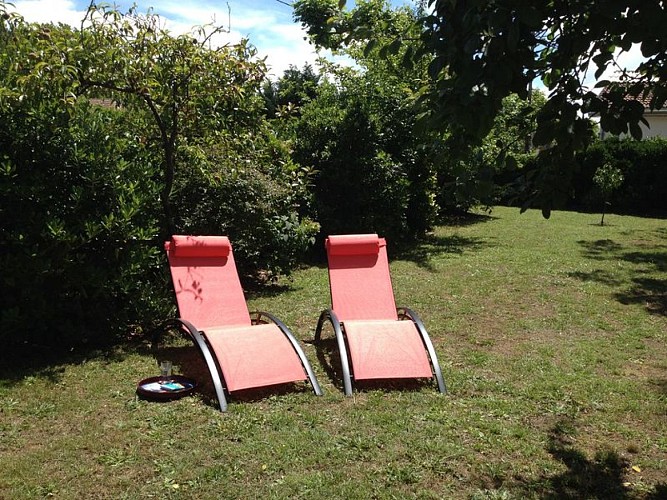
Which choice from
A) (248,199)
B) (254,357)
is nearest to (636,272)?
(248,199)

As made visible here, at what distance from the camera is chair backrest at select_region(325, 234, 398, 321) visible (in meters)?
6.20

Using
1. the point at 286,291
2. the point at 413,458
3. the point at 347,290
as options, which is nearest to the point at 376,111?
the point at 286,291

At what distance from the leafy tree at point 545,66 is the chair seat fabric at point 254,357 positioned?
8.95ft

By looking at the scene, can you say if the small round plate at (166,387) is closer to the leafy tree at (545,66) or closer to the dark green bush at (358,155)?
the leafy tree at (545,66)

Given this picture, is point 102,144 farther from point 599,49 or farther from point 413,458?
point 599,49

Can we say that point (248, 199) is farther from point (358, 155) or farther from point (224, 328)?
point (358, 155)

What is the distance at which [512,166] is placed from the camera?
272cm

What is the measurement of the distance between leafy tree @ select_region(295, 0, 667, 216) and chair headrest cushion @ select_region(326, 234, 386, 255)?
3608mm

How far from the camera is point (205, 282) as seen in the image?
605 cm

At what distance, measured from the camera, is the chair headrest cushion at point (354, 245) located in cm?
655

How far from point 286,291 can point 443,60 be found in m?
6.81

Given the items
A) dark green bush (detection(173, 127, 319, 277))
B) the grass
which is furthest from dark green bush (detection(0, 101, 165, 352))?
dark green bush (detection(173, 127, 319, 277))

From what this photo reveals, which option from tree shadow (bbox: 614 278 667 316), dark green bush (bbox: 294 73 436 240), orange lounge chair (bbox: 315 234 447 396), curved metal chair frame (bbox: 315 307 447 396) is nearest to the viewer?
curved metal chair frame (bbox: 315 307 447 396)

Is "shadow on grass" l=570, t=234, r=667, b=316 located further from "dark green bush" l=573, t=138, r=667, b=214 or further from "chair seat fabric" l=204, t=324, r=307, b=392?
"dark green bush" l=573, t=138, r=667, b=214
